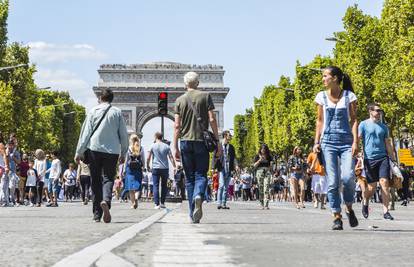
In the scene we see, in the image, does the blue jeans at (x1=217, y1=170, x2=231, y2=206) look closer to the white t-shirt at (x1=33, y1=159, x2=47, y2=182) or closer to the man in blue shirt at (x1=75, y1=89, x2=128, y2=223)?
the white t-shirt at (x1=33, y1=159, x2=47, y2=182)

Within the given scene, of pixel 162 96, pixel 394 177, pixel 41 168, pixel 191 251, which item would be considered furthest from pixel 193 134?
pixel 162 96

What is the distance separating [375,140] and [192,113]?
3.32 meters

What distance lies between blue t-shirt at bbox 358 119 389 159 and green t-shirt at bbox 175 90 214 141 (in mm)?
3089

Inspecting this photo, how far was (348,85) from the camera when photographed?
31.8 feet

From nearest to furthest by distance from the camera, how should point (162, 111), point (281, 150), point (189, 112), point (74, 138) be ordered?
point (189, 112) < point (162, 111) < point (281, 150) < point (74, 138)

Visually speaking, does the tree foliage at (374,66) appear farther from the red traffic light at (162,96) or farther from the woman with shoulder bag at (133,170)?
the woman with shoulder bag at (133,170)

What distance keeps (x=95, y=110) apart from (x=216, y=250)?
5507 millimetres

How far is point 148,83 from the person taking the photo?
97562mm

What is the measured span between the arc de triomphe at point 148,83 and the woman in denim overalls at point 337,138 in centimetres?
8542

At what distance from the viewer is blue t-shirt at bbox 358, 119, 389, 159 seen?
12562 mm

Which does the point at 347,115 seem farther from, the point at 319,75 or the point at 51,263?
the point at 319,75

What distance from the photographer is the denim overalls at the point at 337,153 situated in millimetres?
9156

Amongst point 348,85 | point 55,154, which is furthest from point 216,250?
point 55,154

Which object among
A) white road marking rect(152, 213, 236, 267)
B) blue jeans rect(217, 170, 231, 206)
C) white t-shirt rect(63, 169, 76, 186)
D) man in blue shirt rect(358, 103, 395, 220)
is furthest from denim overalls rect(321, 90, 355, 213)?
white t-shirt rect(63, 169, 76, 186)
